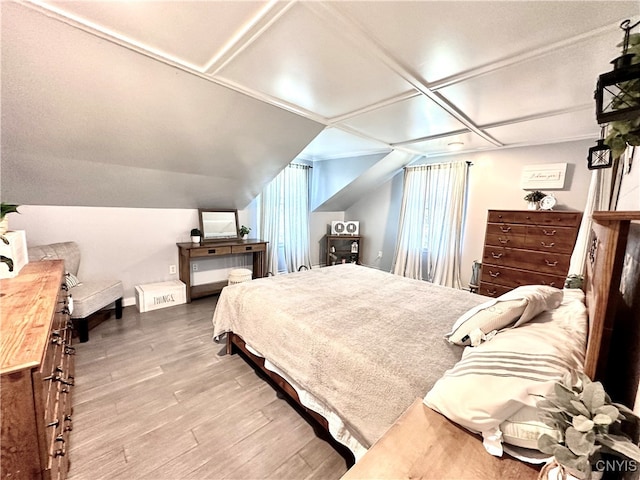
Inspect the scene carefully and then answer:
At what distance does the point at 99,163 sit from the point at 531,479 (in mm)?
3790

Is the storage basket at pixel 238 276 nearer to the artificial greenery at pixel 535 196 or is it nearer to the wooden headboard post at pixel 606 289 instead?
the wooden headboard post at pixel 606 289

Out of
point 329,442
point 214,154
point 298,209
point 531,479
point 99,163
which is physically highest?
point 214,154

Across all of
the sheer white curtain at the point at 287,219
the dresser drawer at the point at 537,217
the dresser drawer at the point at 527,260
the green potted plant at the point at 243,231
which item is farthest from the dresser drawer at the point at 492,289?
the green potted plant at the point at 243,231

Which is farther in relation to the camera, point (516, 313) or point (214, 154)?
point (214, 154)

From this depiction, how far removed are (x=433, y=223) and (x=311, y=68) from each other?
361 centimetres

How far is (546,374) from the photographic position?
806 mm

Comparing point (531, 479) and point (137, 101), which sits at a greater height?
point (137, 101)

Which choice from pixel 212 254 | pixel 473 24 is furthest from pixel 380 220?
pixel 473 24

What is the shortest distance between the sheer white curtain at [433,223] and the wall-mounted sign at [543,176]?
0.80 meters

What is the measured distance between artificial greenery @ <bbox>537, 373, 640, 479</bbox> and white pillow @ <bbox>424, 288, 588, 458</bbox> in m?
0.18

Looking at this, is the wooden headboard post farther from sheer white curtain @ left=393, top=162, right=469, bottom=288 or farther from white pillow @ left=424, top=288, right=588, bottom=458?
sheer white curtain @ left=393, top=162, right=469, bottom=288

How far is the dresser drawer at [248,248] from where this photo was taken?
4.05 m

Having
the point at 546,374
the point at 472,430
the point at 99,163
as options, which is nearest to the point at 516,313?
the point at 546,374

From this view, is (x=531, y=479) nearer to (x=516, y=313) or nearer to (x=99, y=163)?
(x=516, y=313)
